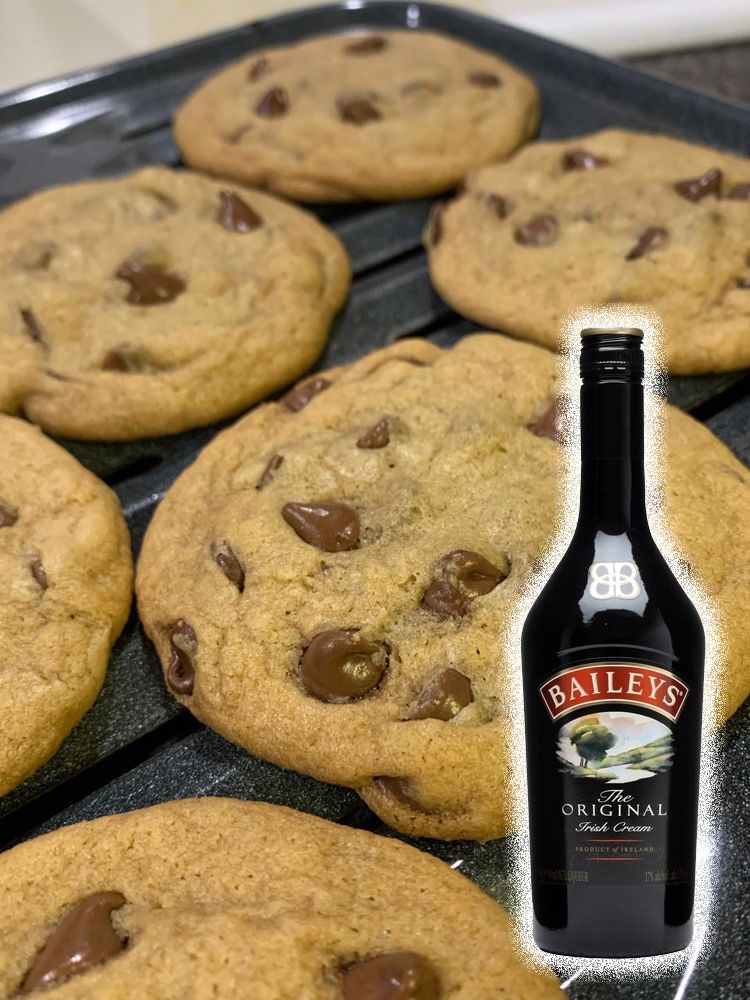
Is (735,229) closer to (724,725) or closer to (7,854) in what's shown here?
(724,725)

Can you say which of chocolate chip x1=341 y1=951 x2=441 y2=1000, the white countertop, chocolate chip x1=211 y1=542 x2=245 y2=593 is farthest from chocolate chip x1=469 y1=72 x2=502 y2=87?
chocolate chip x1=341 y1=951 x2=441 y2=1000

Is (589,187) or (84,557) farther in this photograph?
(589,187)

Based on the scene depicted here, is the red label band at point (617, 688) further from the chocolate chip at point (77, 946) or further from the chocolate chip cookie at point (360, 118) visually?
the chocolate chip cookie at point (360, 118)

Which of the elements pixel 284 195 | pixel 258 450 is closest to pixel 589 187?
pixel 284 195

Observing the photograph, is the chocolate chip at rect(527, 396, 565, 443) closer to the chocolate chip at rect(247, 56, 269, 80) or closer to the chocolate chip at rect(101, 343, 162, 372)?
the chocolate chip at rect(101, 343, 162, 372)

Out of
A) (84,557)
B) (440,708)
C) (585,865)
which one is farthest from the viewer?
(84,557)

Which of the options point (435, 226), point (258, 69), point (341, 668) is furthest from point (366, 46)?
point (341, 668)

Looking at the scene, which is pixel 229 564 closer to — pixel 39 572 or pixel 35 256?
pixel 39 572
